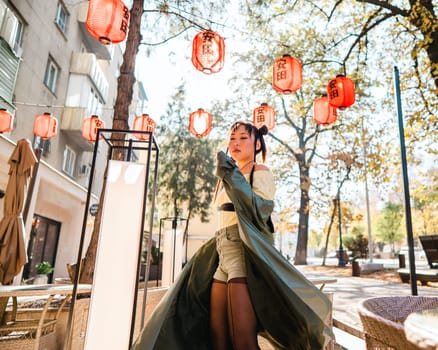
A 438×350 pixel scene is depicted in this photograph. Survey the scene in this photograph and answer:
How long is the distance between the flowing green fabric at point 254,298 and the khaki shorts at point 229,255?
74mm

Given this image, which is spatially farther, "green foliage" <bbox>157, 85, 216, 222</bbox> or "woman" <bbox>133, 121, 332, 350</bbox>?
"green foliage" <bbox>157, 85, 216, 222</bbox>

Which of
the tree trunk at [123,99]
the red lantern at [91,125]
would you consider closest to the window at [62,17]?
the red lantern at [91,125]

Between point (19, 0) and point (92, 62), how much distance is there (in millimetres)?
4396

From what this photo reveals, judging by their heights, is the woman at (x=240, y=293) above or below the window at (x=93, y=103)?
below

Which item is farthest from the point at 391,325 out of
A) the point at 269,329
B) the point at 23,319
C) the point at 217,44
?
the point at 217,44

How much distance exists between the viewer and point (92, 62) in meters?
14.3

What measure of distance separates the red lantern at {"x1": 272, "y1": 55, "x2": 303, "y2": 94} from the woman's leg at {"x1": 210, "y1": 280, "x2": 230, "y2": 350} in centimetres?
549

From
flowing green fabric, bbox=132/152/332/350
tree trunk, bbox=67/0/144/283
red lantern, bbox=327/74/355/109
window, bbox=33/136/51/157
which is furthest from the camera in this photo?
window, bbox=33/136/51/157

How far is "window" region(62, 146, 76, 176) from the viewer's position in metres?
14.3

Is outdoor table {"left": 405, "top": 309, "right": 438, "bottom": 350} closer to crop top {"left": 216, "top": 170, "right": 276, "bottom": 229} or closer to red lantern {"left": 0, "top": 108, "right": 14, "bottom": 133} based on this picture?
crop top {"left": 216, "top": 170, "right": 276, "bottom": 229}

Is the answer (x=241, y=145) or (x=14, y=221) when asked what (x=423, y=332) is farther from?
(x=14, y=221)

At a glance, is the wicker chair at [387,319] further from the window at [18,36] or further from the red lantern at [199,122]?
the window at [18,36]

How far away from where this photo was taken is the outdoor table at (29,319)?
2891mm

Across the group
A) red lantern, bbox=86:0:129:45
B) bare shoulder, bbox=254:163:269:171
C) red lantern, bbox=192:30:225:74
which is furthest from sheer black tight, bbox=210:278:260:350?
red lantern, bbox=192:30:225:74
